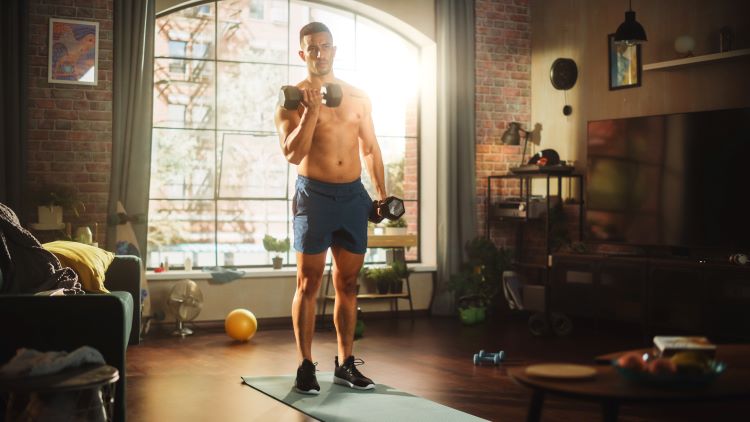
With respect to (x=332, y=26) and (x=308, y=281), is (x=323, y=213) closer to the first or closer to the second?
(x=308, y=281)

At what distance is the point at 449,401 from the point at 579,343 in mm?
2100

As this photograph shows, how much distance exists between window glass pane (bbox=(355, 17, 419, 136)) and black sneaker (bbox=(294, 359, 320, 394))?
3.70 meters

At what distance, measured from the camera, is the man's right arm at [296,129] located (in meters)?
4.13

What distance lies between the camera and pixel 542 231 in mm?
7516

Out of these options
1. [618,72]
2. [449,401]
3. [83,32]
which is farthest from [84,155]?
[618,72]

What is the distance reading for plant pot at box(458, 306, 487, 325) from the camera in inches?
271

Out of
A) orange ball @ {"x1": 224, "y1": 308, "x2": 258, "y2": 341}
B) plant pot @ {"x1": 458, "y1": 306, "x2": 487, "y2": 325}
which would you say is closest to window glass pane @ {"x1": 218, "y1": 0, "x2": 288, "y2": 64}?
orange ball @ {"x1": 224, "y1": 308, "x2": 258, "y2": 341}

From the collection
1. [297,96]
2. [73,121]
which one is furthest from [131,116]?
[297,96]

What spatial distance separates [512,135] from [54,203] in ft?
12.2

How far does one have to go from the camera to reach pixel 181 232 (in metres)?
6.99

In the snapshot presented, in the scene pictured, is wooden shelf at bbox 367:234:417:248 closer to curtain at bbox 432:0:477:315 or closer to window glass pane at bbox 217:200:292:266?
curtain at bbox 432:0:477:315

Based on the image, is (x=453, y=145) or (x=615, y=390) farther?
(x=453, y=145)

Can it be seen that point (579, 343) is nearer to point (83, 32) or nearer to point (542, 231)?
point (542, 231)

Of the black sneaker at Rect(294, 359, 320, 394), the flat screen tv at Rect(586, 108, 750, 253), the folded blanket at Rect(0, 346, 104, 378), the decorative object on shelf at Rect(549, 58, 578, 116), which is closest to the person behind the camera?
the folded blanket at Rect(0, 346, 104, 378)
